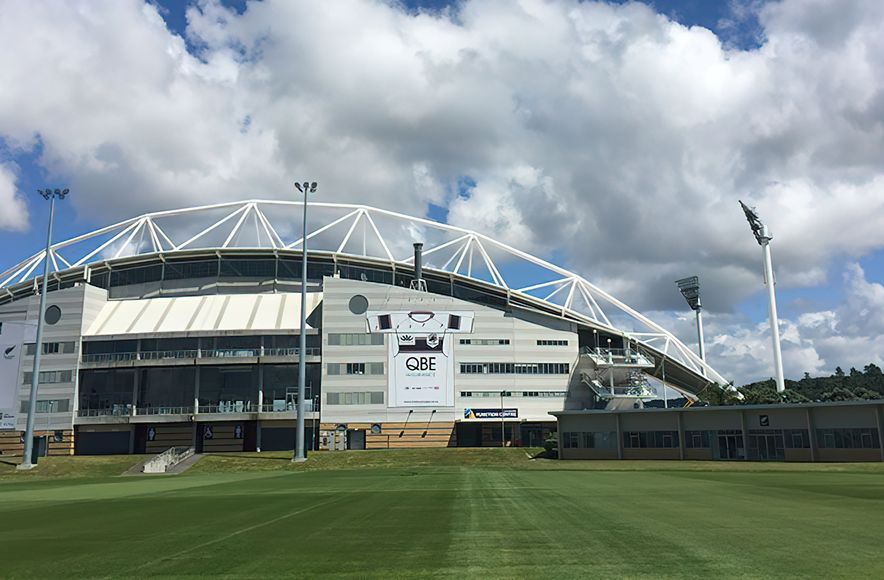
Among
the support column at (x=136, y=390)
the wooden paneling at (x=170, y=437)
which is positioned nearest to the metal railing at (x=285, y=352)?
the wooden paneling at (x=170, y=437)

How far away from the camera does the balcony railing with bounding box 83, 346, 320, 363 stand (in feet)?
293

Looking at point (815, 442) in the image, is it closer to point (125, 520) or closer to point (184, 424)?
point (125, 520)

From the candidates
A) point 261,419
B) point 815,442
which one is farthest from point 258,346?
point 815,442

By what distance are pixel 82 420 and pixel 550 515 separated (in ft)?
280

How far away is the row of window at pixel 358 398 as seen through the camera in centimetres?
8881

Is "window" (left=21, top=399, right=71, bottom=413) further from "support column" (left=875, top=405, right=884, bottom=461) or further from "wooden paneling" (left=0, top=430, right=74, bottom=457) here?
"support column" (left=875, top=405, right=884, bottom=461)

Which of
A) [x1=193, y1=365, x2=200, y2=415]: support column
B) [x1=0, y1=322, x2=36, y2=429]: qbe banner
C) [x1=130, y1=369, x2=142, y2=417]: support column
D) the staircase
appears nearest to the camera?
the staircase

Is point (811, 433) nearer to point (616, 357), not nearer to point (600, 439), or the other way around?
point (600, 439)

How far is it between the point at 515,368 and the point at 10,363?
66891 millimetres

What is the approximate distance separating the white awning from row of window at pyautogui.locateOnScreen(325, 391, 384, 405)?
1010cm

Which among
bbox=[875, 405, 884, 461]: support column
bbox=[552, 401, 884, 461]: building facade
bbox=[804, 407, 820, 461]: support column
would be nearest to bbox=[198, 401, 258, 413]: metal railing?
bbox=[552, 401, 884, 461]: building facade

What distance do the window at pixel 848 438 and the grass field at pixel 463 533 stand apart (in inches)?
1398

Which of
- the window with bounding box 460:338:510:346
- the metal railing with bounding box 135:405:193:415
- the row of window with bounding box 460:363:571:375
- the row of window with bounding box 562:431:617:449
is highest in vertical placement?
the window with bounding box 460:338:510:346

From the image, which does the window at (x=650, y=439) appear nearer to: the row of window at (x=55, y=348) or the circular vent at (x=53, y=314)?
the row of window at (x=55, y=348)
